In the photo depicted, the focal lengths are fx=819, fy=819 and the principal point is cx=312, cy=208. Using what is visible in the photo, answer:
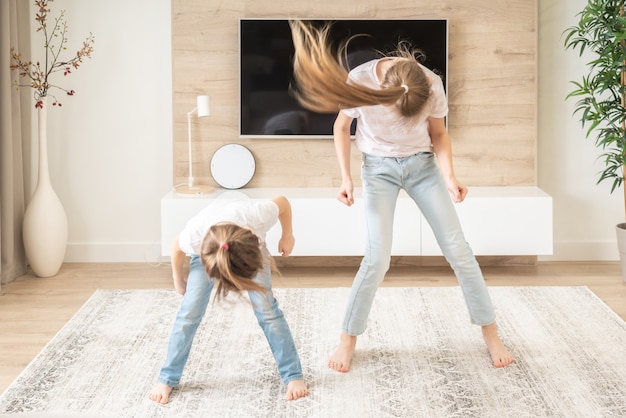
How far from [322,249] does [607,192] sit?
5.49 ft

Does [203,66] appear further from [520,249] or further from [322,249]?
[520,249]

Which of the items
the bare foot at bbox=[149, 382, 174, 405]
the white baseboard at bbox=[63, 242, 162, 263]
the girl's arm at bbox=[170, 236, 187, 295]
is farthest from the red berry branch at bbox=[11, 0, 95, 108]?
the bare foot at bbox=[149, 382, 174, 405]

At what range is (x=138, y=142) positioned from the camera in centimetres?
461

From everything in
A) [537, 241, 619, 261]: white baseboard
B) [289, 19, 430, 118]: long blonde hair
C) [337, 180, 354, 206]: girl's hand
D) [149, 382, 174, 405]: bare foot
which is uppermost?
[289, 19, 430, 118]: long blonde hair

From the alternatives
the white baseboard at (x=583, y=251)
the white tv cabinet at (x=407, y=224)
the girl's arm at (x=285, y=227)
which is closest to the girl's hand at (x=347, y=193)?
the girl's arm at (x=285, y=227)

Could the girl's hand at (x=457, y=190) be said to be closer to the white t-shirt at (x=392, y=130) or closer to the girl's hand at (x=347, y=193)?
the white t-shirt at (x=392, y=130)

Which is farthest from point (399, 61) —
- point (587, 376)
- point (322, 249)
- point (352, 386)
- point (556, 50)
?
point (556, 50)

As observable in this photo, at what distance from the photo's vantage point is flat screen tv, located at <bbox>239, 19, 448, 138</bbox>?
4352 millimetres

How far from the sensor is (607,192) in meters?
4.61

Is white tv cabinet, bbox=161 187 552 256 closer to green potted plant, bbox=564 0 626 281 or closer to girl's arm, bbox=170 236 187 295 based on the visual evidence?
green potted plant, bbox=564 0 626 281

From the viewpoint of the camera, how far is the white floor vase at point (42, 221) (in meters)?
4.27

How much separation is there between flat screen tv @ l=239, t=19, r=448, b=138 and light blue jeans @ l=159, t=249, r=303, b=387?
1.93 meters

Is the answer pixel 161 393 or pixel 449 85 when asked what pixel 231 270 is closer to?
pixel 161 393

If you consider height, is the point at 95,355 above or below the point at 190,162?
below
